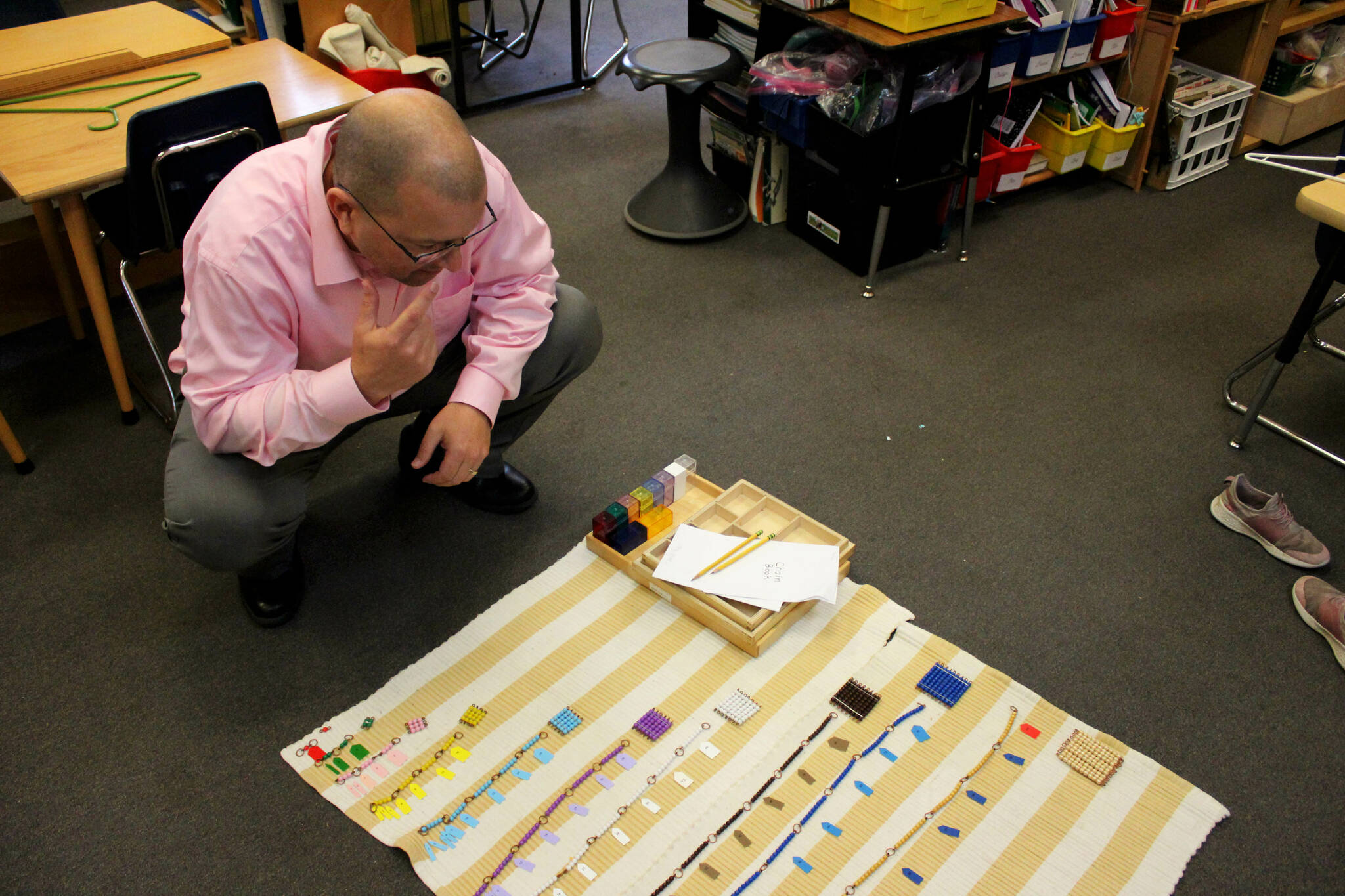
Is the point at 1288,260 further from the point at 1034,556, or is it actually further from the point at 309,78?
the point at 309,78

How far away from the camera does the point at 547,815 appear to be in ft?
4.84

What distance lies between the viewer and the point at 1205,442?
2.19 m

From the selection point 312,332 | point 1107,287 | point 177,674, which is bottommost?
point 177,674

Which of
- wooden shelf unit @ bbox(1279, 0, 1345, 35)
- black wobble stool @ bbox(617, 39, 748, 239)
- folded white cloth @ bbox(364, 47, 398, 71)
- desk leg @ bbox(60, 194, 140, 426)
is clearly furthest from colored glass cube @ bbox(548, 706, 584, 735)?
wooden shelf unit @ bbox(1279, 0, 1345, 35)

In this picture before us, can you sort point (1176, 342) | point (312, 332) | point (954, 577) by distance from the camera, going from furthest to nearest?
point (1176, 342) < point (954, 577) < point (312, 332)

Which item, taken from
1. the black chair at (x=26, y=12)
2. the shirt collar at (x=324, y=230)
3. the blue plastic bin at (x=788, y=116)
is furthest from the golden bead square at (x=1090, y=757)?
the black chair at (x=26, y=12)

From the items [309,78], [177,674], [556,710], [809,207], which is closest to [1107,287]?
[809,207]

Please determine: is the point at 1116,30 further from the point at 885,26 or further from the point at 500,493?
the point at 500,493

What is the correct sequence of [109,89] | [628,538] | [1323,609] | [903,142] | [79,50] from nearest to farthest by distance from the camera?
[1323,609]
[628,538]
[109,89]
[79,50]
[903,142]

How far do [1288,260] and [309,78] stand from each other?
9.08ft

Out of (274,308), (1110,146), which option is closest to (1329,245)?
(1110,146)

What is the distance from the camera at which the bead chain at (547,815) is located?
1396 mm

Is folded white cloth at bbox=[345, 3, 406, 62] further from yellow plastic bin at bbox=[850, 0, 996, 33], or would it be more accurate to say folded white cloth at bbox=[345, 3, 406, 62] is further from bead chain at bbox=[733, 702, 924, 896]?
bead chain at bbox=[733, 702, 924, 896]

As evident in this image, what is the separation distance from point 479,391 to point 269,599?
59 centimetres
